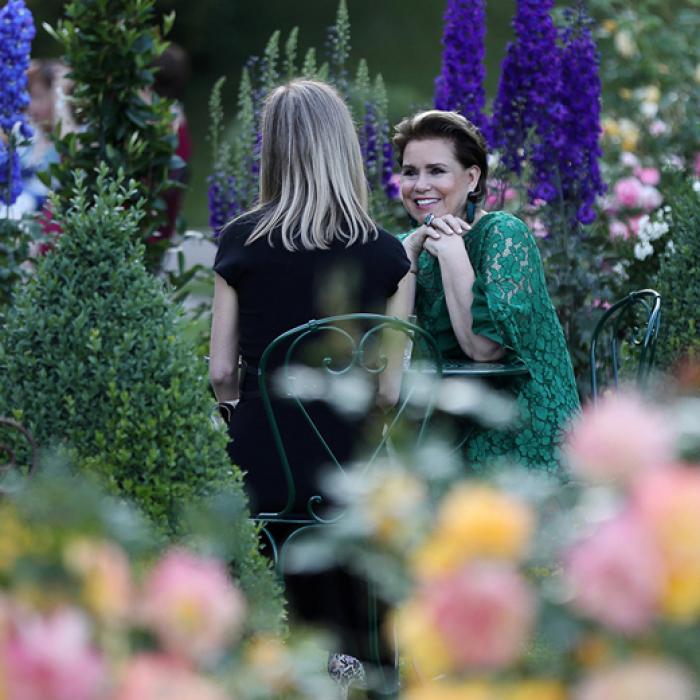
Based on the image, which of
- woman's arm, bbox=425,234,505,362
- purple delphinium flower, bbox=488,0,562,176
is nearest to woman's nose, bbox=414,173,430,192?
woman's arm, bbox=425,234,505,362

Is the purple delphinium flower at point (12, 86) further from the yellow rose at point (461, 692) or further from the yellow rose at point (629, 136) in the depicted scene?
the yellow rose at point (629, 136)

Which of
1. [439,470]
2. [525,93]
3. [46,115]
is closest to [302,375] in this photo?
[439,470]

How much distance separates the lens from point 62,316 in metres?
2.00

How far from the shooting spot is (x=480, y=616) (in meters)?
0.81

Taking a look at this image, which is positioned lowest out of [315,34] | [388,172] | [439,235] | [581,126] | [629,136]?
[439,235]

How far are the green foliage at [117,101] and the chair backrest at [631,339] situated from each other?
64.1 inches

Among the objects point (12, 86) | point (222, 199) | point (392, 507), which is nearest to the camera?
point (392, 507)

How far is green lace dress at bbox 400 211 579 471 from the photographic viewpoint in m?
3.22

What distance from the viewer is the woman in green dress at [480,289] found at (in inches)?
127

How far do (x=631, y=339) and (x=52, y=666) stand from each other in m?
3.49

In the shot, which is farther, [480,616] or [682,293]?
[682,293]

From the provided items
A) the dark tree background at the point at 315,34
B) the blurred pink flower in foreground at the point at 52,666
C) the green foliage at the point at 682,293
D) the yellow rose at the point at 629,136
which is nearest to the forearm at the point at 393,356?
the green foliage at the point at 682,293

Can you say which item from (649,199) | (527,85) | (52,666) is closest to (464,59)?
(527,85)

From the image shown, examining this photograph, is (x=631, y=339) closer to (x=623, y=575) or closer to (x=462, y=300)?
(x=462, y=300)
